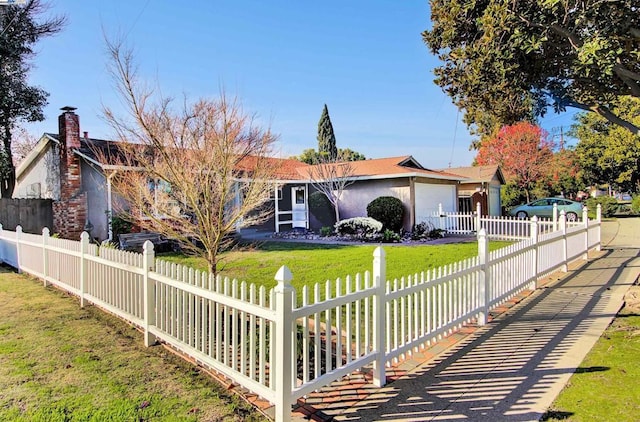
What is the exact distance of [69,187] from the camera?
13938mm

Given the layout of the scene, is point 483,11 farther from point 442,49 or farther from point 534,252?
point 534,252

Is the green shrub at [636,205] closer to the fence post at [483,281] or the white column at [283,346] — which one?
the fence post at [483,281]

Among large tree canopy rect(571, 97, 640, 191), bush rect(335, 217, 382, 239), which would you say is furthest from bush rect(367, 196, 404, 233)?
large tree canopy rect(571, 97, 640, 191)

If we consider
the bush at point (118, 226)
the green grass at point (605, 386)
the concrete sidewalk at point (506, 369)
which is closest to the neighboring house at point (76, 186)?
the bush at point (118, 226)

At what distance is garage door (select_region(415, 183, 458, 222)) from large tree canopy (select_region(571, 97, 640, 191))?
559 inches

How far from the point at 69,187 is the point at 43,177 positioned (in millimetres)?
3286

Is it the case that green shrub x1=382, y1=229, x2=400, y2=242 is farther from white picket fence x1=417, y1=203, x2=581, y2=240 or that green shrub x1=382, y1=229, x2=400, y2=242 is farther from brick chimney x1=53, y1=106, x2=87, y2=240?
brick chimney x1=53, y1=106, x2=87, y2=240

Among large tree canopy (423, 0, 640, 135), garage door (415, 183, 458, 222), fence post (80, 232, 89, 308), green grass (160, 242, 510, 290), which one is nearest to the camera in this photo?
large tree canopy (423, 0, 640, 135)

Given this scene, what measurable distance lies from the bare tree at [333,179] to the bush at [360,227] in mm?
728

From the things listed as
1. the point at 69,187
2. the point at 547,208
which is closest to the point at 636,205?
the point at 547,208

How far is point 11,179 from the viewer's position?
19.2 metres

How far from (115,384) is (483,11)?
655cm

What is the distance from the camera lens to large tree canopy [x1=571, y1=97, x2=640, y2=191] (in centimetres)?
2700

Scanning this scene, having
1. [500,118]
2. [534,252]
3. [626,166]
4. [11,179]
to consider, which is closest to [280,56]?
[500,118]
